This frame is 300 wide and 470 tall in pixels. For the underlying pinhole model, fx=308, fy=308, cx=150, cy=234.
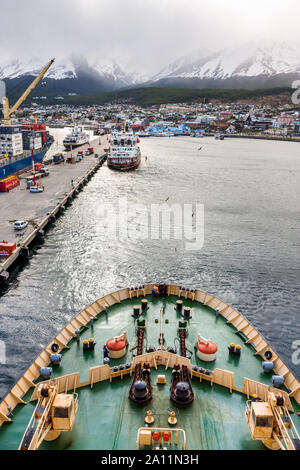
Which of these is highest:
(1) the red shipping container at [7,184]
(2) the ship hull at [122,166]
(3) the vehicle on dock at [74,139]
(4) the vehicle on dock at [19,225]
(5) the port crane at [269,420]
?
(3) the vehicle on dock at [74,139]

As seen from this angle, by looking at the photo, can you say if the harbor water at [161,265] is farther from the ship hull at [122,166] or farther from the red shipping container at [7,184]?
the ship hull at [122,166]

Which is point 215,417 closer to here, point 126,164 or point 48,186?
point 48,186

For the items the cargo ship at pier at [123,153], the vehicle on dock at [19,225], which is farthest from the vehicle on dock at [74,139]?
the vehicle on dock at [19,225]

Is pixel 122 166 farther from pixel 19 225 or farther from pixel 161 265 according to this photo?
pixel 161 265

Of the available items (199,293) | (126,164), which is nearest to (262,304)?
(199,293)

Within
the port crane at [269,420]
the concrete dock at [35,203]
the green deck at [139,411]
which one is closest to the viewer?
the port crane at [269,420]
